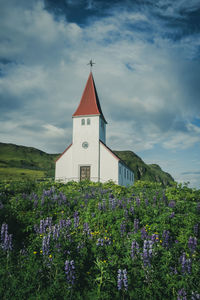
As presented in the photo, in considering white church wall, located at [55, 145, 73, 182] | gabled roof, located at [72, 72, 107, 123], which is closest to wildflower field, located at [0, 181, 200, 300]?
white church wall, located at [55, 145, 73, 182]

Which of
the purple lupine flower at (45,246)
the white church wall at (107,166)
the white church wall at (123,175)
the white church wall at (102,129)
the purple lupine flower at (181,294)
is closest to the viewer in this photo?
the purple lupine flower at (181,294)

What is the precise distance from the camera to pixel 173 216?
20.8ft

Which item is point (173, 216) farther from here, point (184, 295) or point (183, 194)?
point (183, 194)

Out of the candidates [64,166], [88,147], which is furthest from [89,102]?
[64,166]

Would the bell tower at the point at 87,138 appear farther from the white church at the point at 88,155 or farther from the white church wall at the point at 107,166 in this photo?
the white church wall at the point at 107,166

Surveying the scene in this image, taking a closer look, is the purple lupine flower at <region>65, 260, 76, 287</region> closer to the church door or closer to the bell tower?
the bell tower

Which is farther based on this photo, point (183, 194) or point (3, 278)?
point (183, 194)

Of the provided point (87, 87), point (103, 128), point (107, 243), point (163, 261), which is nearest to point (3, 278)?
point (107, 243)

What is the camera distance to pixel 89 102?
1163 inches

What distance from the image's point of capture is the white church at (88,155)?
1040 inches

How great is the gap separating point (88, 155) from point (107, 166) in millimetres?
2781

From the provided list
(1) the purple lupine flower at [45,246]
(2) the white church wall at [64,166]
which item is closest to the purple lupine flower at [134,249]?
(1) the purple lupine flower at [45,246]

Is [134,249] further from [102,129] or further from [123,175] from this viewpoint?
[123,175]

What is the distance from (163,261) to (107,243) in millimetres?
1150
